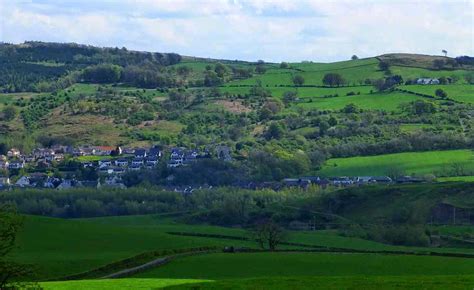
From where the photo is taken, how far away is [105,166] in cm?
15162

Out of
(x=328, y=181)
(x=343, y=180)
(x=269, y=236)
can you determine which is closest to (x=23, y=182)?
(x=328, y=181)

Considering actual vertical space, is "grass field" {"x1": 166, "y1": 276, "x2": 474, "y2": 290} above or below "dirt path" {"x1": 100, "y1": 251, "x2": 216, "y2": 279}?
above

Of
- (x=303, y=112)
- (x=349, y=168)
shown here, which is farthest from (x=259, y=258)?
(x=303, y=112)

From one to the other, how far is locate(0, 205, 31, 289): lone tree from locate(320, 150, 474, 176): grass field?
92465 millimetres

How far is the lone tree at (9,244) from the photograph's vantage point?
38844 mm

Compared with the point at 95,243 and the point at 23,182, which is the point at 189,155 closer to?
the point at 23,182

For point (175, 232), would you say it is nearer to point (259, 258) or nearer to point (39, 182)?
point (259, 258)

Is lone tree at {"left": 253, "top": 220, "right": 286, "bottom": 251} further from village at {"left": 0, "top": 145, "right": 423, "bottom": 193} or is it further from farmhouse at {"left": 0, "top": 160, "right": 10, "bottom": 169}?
farmhouse at {"left": 0, "top": 160, "right": 10, "bottom": 169}

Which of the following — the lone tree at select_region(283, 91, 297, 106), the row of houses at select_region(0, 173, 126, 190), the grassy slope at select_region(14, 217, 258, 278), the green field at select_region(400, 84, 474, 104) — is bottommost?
the row of houses at select_region(0, 173, 126, 190)

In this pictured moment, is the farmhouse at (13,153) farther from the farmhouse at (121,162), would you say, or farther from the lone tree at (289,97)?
the lone tree at (289,97)

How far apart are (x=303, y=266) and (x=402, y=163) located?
265 feet

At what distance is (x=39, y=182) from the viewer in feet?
467

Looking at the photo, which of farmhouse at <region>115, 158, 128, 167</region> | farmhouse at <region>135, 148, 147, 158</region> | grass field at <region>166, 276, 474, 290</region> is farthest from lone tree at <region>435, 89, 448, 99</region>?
grass field at <region>166, 276, 474, 290</region>

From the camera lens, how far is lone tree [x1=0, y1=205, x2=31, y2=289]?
38844 millimetres
